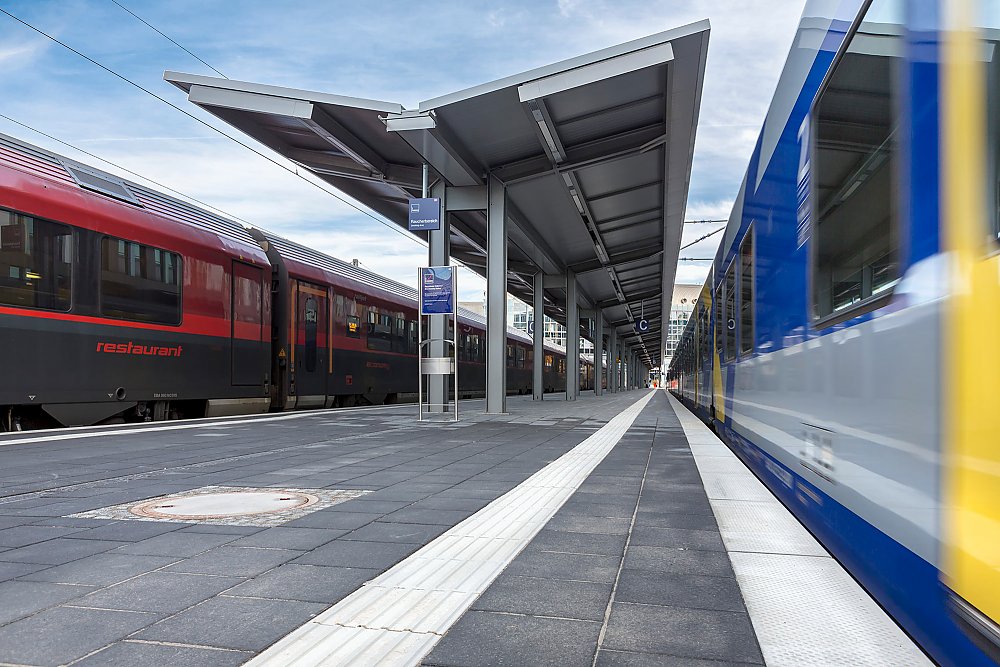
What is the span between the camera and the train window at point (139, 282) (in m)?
9.95

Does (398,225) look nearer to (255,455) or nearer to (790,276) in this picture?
(255,455)

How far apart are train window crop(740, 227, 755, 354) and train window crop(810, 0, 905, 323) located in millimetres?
2806

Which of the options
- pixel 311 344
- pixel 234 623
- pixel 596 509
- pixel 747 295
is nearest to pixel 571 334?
pixel 311 344

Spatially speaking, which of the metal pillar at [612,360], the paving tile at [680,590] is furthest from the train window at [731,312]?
the metal pillar at [612,360]

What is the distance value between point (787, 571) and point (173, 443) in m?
7.07

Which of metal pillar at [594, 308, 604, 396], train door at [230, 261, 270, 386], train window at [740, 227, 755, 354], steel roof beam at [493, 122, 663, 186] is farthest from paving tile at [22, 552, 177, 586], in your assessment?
metal pillar at [594, 308, 604, 396]

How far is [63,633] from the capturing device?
2.44 metres

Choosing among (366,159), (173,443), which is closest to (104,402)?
(173,443)

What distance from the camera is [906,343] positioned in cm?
224

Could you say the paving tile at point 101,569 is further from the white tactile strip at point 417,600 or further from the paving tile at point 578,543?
the paving tile at point 578,543

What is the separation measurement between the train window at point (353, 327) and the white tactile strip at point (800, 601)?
13.5 metres

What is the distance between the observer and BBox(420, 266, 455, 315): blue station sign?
1367 cm

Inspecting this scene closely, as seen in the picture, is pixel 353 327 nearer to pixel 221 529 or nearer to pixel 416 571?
pixel 221 529

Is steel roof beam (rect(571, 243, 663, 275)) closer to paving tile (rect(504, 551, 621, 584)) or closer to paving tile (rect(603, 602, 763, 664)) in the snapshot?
paving tile (rect(504, 551, 621, 584))
